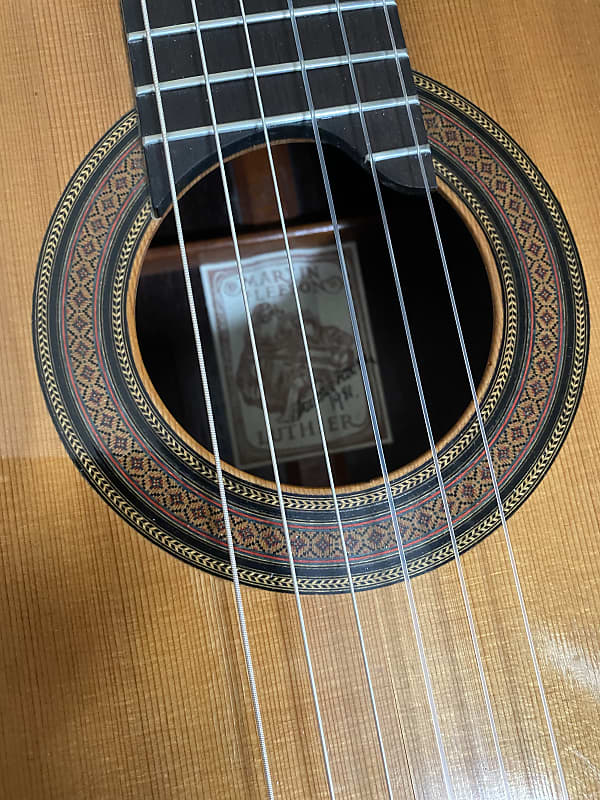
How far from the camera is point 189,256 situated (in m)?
1.47

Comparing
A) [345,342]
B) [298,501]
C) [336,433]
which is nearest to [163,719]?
[298,501]

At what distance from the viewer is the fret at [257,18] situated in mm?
990

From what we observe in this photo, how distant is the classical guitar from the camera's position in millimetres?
846

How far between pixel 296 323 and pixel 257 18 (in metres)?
0.59

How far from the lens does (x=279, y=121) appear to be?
3.24ft

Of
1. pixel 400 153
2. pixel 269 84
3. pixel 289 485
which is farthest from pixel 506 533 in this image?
pixel 269 84

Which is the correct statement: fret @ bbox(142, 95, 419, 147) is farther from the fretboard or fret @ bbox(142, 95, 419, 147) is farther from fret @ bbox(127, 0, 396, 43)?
fret @ bbox(127, 0, 396, 43)

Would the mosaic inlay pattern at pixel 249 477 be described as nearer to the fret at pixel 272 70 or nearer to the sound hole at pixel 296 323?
the fret at pixel 272 70

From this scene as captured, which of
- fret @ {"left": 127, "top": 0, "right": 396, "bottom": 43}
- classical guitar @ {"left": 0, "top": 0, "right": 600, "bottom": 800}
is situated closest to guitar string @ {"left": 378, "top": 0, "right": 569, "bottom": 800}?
classical guitar @ {"left": 0, "top": 0, "right": 600, "bottom": 800}

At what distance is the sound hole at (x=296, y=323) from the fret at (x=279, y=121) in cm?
26

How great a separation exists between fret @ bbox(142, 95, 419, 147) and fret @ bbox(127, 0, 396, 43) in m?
0.14

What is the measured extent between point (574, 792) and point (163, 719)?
0.47 metres

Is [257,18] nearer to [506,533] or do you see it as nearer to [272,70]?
[272,70]

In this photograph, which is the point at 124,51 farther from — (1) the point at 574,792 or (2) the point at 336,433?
(1) the point at 574,792
